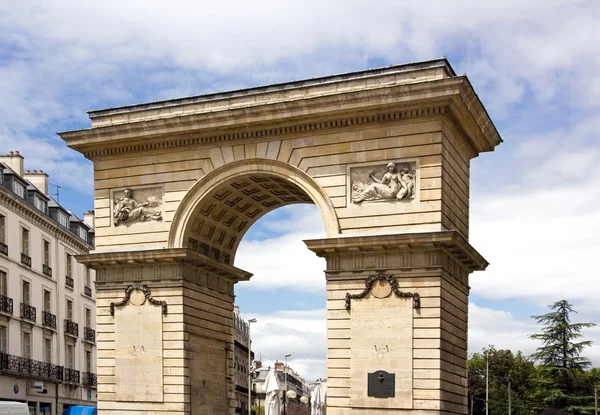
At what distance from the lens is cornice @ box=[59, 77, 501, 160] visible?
88.5ft

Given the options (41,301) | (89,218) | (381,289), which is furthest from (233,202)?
(89,218)

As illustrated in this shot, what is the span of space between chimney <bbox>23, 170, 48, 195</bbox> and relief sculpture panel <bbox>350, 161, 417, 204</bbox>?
32.9 meters

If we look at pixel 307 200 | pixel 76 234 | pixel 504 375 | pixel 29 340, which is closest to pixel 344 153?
pixel 307 200

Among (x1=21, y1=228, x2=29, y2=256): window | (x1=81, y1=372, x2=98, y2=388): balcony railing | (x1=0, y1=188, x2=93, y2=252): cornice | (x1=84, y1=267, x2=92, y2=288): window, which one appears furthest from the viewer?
(x1=84, y1=267, x2=92, y2=288): window

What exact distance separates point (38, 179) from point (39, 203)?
408cm

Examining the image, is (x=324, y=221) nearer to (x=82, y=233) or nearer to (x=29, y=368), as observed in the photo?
(x=29, y=368)

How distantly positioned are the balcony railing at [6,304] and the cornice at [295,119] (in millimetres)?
16351

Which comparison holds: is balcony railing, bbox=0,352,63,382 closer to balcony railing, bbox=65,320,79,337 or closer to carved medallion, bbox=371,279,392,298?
balcony railing, bbox=65,320,79,337

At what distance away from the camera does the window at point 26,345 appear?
1875 inches

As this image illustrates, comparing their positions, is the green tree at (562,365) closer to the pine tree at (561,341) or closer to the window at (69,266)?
the pine tree at (561,341)

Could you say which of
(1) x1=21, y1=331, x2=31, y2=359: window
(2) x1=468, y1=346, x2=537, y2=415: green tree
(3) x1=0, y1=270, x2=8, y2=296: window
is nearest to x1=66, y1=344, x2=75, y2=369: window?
(1) x1=21, y1=331, x2=31, y2=359: window

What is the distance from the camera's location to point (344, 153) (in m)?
28.1

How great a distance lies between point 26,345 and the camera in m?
48.3

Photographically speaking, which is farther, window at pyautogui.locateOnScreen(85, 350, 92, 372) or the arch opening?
window at pyautogui.locateOnScreen(85, 350, 92, 372)
